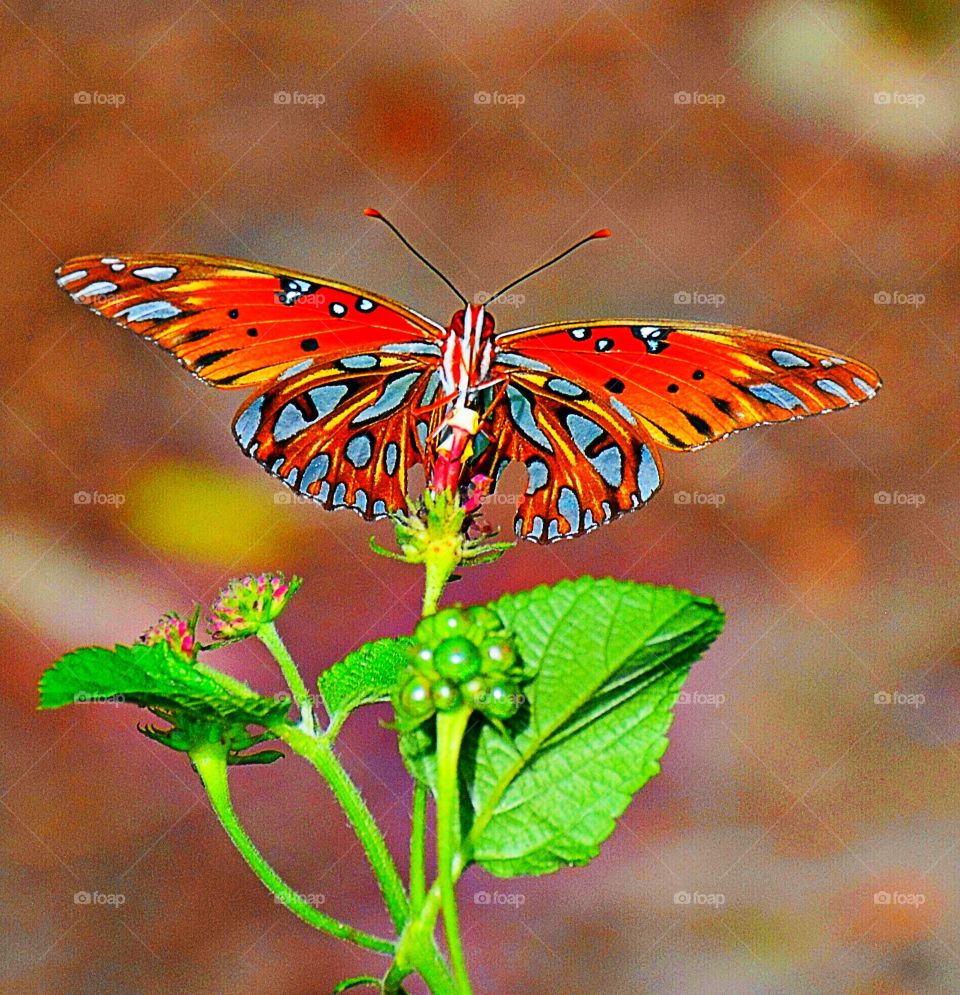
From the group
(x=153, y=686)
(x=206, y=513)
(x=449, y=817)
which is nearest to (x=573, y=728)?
(x=449, y=817)

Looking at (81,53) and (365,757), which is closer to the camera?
(365,757)

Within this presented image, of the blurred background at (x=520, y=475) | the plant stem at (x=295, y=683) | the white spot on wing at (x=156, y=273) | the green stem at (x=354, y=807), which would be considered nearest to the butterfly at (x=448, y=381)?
the white spot on wing at (x=156, y=273)

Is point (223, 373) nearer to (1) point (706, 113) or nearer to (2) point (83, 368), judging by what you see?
(2) point (83, 368)

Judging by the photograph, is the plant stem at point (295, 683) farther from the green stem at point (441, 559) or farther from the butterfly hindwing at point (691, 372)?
the butterfly hindwing at point (691, 372)

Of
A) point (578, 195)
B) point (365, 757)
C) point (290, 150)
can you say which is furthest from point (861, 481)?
point (290, 150)

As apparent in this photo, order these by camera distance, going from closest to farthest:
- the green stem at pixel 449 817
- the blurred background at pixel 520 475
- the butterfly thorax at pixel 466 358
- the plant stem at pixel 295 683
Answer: the green stem at pixel 449 817, the plant stem at pixel 295 683, the butterfly thorax at pixel 466 358, the blurred background at pixel 520 475

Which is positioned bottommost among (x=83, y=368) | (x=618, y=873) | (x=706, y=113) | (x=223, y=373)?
(x=618, y=873)

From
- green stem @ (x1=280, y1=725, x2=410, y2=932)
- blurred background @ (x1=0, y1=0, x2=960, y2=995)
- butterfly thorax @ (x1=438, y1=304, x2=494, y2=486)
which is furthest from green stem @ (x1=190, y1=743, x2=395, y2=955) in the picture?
blurred background @ (x1=0, y1=0, x2=960, y2=995)
